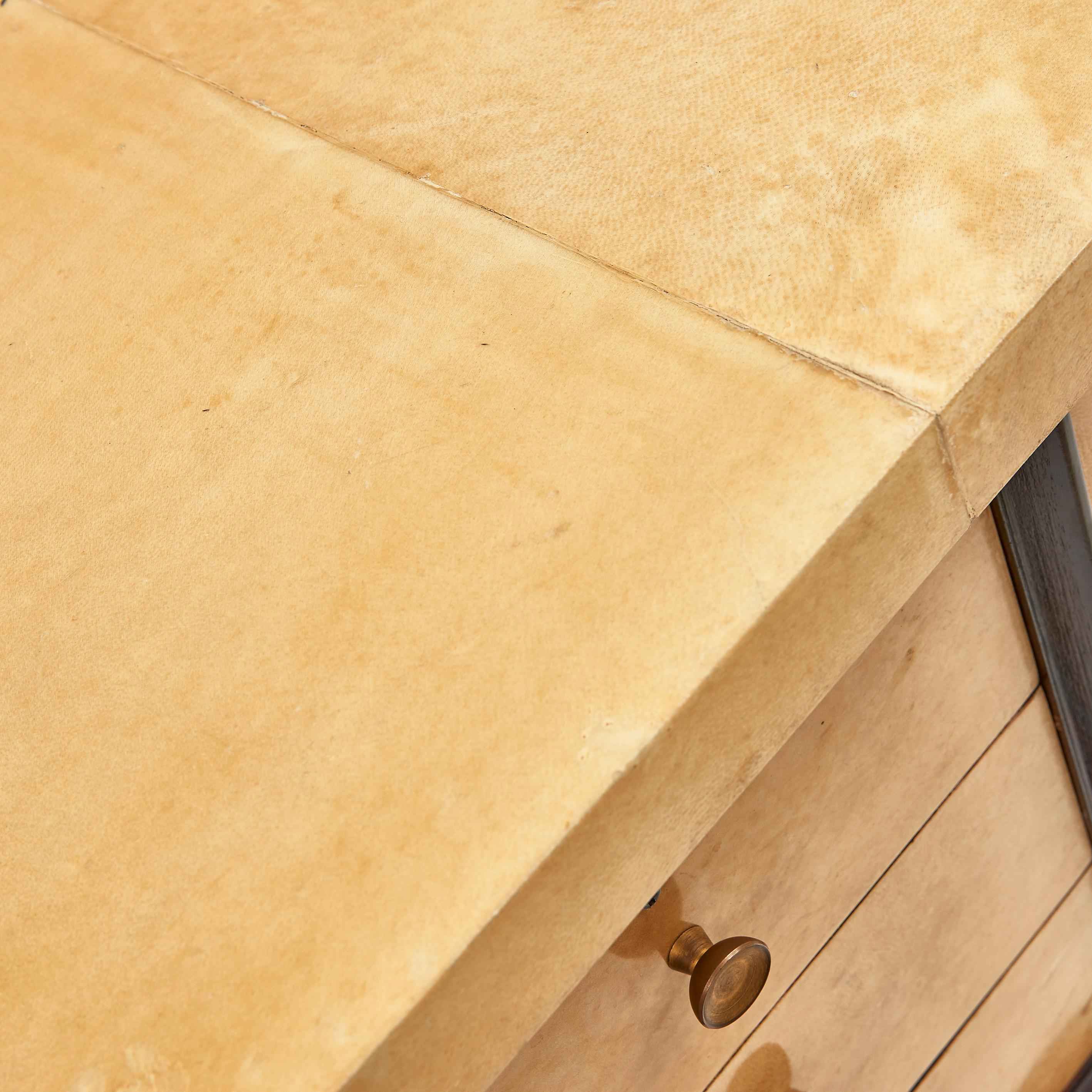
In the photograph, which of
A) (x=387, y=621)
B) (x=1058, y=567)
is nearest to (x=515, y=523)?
(x=387, y=621)

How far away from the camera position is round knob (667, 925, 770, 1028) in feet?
1.99

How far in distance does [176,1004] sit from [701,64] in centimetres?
73

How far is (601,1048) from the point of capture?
653 mm

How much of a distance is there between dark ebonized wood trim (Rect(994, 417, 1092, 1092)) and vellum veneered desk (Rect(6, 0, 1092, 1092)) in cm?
3

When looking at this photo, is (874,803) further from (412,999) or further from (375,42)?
(375,42)

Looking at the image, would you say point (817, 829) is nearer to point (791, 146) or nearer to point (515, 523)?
point (515, 523)

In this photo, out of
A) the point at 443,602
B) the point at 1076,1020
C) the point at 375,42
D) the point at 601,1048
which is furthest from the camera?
the point at 1076,1020

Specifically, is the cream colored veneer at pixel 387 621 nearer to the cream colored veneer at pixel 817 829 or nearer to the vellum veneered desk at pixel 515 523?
the vellum veneered desk at pixel 515 523

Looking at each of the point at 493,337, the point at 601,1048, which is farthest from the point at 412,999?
the point at 493,337

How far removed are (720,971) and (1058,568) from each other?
0.48 m

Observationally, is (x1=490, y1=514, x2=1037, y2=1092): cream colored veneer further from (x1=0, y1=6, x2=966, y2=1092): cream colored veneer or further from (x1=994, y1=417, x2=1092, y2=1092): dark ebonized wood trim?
(x1=0, y1=6, x2=966, y2=1092): cream colored veneer

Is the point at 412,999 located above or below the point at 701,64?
below

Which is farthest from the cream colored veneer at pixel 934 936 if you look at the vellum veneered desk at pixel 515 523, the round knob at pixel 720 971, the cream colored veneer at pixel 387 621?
the cream colored veneer at pixel 387 621

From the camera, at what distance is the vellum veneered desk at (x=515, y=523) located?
49 cm
